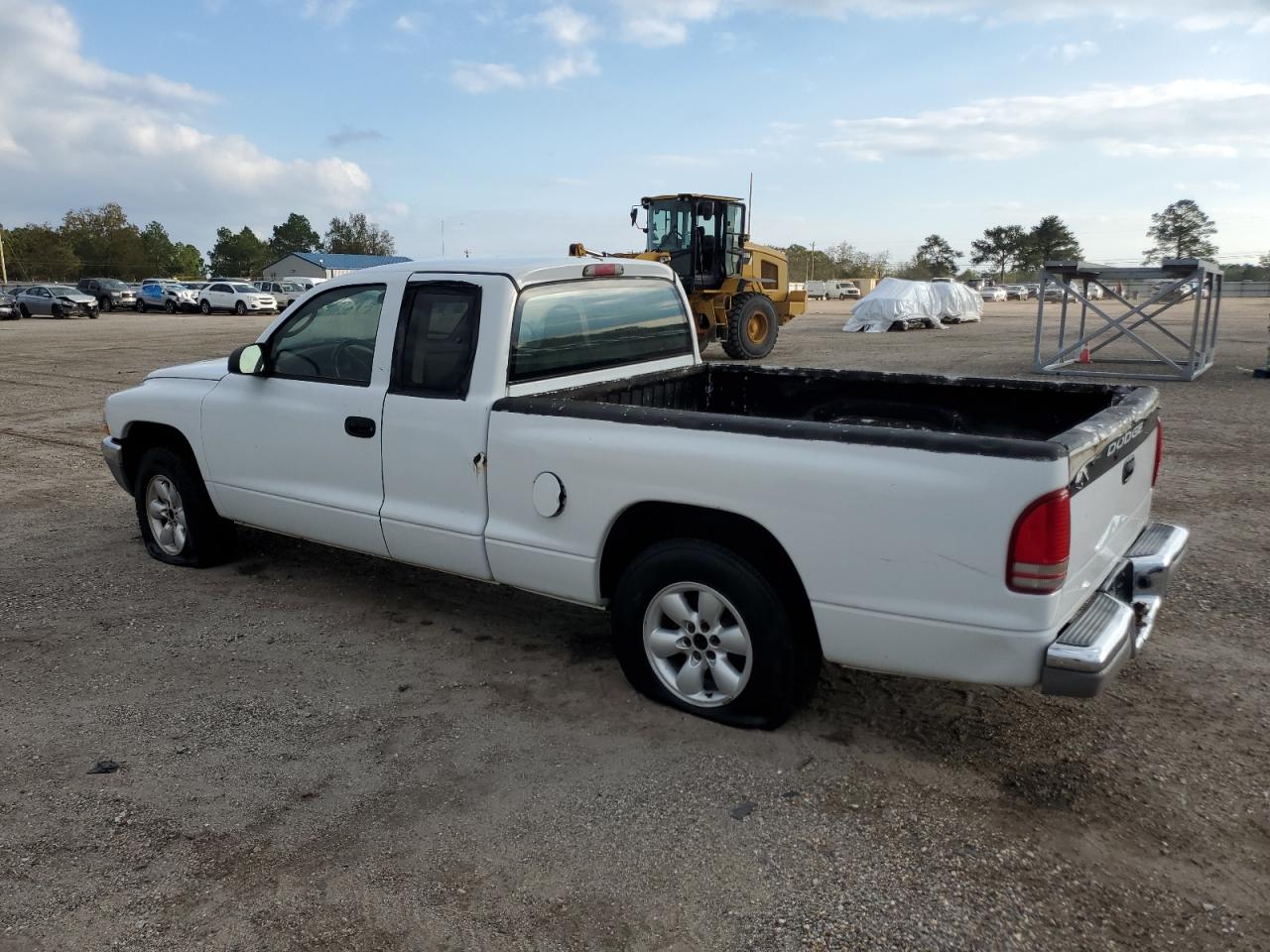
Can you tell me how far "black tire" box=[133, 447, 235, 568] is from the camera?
216 inches

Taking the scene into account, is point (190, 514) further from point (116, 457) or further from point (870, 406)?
point (870, 406)

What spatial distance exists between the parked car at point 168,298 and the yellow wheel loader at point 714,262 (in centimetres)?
3480

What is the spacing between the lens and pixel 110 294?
46750mm

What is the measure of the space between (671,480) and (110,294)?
2014 inches

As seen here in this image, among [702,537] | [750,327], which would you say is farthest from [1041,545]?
[750,327]

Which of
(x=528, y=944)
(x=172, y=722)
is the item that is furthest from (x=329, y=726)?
(x=528, y=944)

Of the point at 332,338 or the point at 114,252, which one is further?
the point at 114,252

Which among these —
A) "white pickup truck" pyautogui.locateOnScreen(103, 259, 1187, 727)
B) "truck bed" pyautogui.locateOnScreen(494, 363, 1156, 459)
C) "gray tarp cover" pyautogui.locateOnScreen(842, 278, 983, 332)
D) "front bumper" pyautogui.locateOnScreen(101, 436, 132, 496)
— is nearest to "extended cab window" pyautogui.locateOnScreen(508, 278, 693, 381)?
"white pickup truck" pyautogui.locateOnScreen(103, 259, 1187, 727)

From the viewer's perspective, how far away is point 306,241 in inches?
5679

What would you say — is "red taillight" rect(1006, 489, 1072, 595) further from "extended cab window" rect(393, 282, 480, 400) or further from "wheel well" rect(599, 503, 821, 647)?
"extended cab window" rect(393, 282, 480, 400)

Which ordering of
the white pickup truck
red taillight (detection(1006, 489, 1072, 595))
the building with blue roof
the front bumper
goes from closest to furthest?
red taillight (detection(1006, 489, 1072, 595))
the white pickup truck
the front bumper
the building with blue roof

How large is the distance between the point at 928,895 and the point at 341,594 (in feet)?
11.9

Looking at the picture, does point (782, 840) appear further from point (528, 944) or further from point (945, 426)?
point (945, 426)

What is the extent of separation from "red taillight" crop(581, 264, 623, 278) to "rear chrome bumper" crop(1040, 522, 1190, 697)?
2.67m
